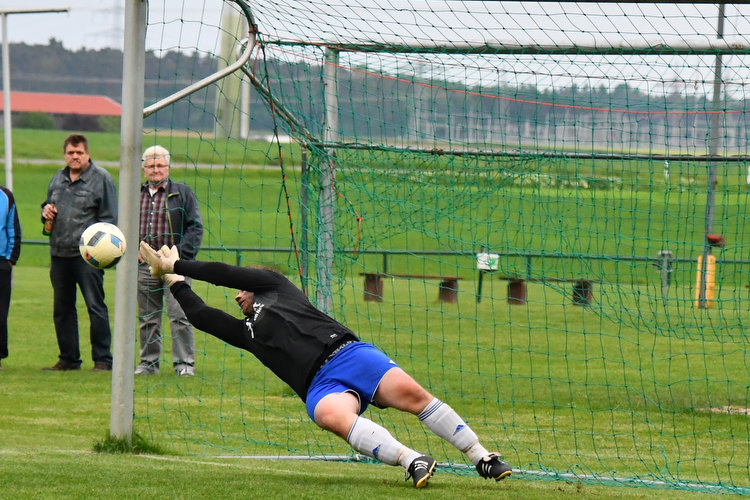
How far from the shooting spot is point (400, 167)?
30.6ft

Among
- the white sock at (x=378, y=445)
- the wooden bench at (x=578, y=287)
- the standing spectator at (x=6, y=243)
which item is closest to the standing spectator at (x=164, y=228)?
the standing spectator at (x=6, y=243)

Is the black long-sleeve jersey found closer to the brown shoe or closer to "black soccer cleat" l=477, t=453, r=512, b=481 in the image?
"black soccer cleat" l=477, t=453, r=512, b=481

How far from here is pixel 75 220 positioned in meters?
10.8

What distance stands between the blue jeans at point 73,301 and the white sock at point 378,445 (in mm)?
5616

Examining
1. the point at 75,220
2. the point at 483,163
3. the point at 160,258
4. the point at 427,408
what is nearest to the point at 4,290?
the point at 75,220

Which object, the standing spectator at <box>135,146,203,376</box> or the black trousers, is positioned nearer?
the standing spectator at <box>135,146,203,376</box>

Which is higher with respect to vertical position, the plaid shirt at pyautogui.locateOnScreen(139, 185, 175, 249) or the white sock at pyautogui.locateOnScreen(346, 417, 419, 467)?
the plaid shirt at pyautogui.locateOnScreen(139, 185, 175, 249)

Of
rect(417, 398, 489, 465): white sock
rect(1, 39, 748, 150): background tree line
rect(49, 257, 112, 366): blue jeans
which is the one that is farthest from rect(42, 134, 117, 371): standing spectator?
rect(417, 398, 489, 465): white sock

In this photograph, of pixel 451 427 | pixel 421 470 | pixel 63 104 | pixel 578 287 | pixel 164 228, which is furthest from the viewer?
pixel 63 104

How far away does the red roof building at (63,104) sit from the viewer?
66812 millimetres

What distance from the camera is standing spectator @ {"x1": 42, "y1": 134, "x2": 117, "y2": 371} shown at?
10805mm

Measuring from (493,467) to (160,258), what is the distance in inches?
96.0

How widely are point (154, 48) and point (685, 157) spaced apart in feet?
13.2

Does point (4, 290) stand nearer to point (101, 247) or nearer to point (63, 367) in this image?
point (63, 367)
